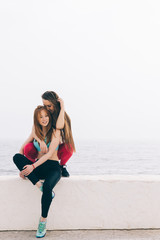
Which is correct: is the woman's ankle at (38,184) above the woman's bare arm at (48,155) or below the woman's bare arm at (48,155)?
below

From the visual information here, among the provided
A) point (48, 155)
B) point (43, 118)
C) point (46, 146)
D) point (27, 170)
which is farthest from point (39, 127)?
point (27, 170)

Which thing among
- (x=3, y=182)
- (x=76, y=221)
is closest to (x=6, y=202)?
(x=3, y=182)

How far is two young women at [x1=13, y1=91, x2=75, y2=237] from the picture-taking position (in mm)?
2688

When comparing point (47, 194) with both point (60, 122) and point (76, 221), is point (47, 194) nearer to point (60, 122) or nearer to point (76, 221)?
point (76, 221)

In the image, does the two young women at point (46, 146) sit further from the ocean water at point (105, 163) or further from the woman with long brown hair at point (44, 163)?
the ocean water at point (105, 163)

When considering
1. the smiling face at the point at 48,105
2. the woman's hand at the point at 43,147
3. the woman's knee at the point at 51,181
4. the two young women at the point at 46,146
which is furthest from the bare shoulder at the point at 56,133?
the woman's knee at the point at 51,181

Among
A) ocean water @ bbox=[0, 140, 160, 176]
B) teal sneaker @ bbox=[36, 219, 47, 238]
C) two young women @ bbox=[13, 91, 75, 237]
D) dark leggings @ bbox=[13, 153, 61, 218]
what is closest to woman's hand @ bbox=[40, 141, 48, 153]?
two young women @ bbox=[13, 91, 75, 237]

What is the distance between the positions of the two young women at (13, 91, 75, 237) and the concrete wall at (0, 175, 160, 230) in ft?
0.58

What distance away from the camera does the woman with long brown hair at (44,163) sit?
8.73ft

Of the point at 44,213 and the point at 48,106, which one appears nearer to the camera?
the point at 44,213

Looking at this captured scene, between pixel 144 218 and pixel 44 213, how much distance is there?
1039 mm

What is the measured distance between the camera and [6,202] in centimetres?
289

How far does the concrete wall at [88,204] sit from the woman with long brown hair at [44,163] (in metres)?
0.17

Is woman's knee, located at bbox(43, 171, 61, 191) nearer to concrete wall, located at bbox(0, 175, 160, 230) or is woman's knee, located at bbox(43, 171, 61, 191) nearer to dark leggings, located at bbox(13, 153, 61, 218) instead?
dark leggings, located at bbox(13, 153, 61, 218)
